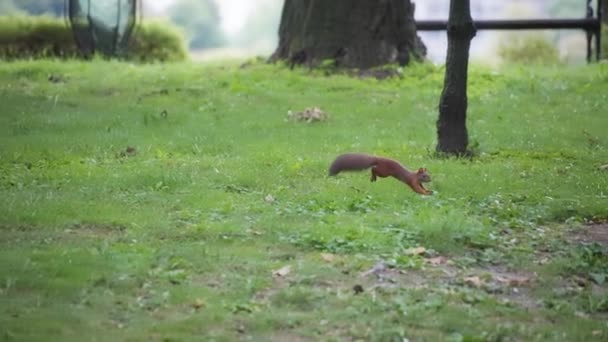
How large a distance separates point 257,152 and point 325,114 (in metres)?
2.27

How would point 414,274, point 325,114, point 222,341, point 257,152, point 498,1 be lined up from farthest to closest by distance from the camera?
point 498,1, point 325,114, point 257,152, point 414,274, point 222,341

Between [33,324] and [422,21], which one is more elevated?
[422,21]

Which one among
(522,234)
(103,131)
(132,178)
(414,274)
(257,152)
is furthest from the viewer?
(103,131)

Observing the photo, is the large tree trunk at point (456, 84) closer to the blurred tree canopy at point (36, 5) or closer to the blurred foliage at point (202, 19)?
the blurred tree canopy at point (36, 5)

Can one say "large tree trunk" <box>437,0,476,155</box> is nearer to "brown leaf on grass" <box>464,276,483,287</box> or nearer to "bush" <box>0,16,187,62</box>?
"brown leaf on grass" <box>464,276,483,287</box>

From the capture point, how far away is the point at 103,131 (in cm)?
1180

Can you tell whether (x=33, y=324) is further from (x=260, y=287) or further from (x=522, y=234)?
(x=522, y=234)

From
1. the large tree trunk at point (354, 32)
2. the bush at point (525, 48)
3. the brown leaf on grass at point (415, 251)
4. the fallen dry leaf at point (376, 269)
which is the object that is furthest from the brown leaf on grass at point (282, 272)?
the bush at point (525, 48)

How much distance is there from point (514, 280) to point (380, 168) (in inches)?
85.4

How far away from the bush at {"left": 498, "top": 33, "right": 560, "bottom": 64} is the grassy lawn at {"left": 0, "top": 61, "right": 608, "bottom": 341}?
9540mm

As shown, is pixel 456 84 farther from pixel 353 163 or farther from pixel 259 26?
pixel 259 26

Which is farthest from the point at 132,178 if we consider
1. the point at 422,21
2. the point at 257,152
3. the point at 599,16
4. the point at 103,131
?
the point at 599,16

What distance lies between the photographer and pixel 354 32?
15617 mm

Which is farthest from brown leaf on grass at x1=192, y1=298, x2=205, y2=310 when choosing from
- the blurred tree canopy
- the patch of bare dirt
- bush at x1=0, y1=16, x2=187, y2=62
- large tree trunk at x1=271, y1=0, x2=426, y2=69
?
the blurred tree canopy
